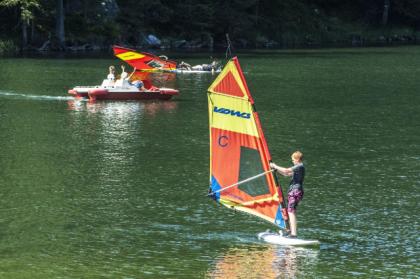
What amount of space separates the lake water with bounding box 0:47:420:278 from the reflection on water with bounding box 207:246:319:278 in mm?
54

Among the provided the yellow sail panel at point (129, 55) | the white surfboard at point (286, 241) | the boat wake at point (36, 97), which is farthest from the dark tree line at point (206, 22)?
the white surfboard at point (286, 241)

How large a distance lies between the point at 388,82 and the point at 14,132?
40.9m

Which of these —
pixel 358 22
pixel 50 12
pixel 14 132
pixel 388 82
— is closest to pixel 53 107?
pixel 14 132

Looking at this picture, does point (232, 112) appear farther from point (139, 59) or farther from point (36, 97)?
point (139, 59)

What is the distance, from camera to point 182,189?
118 feet

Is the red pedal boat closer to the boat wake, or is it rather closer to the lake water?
the boat wake

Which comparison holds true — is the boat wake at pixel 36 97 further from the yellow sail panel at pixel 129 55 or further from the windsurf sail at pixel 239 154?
the windsurf sail at pixel 239 154

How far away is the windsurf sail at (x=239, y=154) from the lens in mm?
27328

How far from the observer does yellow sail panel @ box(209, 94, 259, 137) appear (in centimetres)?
2739

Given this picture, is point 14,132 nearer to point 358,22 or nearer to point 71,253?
point 71,253

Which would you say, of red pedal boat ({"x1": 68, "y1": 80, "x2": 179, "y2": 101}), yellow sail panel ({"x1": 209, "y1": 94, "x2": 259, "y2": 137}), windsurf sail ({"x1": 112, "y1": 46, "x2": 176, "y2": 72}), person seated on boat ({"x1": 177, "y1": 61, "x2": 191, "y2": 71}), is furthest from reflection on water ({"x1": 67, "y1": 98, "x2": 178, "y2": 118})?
yellow sail panel ({"x1": 209, "y1": 94, "x2": 259, "y2": 137})

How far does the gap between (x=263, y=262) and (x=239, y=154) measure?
359 centimetres

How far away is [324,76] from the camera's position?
86625 millimetres

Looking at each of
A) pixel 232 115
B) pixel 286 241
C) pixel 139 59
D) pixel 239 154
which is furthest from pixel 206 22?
pixel 286 241
